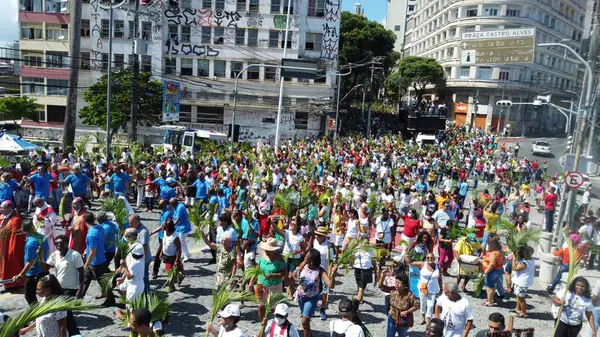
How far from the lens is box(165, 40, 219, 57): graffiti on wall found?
4200 centimetres

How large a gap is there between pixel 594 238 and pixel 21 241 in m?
11.2

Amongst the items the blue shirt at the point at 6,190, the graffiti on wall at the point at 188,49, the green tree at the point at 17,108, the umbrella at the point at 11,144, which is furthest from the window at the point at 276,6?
the blue shirt at the point at 6,190

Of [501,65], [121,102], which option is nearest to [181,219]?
[121,102]

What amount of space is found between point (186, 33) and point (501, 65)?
29.0 meters

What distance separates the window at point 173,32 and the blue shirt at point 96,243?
37.8 meters

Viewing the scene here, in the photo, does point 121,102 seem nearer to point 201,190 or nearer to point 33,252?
point 201,190

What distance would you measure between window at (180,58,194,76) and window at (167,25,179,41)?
1.98 meters

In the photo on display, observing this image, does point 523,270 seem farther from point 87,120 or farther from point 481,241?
point 87,120

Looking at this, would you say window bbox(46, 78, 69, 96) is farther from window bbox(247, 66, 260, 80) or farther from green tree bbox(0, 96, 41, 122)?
window bbox(247, 66, 260, 80)

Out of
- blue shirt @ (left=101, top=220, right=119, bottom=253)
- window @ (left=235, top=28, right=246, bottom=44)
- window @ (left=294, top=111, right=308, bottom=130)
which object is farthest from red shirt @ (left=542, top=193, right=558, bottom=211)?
window @ (left=235, top=28, right=246, bottom=44)

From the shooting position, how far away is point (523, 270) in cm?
795

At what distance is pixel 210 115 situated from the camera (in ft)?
Result: 142

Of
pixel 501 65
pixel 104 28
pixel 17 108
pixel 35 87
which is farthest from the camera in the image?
pixel 35 87

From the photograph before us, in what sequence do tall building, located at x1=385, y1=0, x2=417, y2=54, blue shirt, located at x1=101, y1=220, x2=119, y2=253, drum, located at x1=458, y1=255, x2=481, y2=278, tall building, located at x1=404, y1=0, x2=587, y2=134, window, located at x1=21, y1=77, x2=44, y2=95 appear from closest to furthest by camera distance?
1. blue shirt, located at x1=101, y1=220, x2=119, y2=253
2. drum, located at x1=458, y1=255, x2=481, y2=278
3. tall building, located at x1=404, y1=0, x2=587, y2=134
4. window, located at x1=21, y1=77, x2=44, y2=95
5. tall building, located at x1=385, y1=0, x2=417, y2=54
